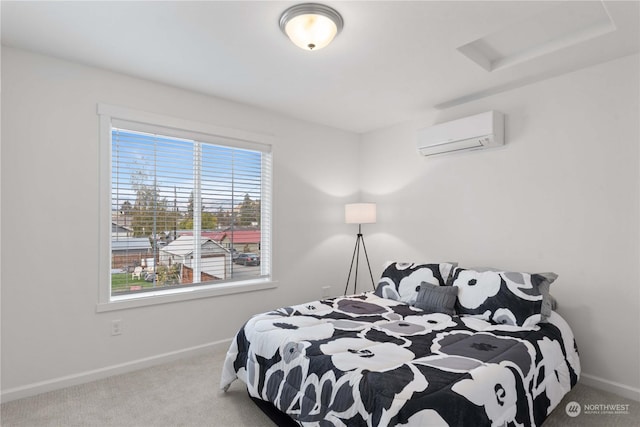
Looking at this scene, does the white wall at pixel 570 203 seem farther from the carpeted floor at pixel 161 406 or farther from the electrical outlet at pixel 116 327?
the electrical outlet at pixel 116 327

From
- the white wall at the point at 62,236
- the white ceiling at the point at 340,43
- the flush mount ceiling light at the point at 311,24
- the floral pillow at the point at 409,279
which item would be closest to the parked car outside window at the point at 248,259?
the white wall at the point at 62,236

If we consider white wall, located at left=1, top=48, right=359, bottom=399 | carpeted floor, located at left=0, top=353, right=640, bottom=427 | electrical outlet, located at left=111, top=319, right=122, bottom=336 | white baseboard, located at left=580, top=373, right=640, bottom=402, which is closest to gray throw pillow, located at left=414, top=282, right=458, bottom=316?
carpeted floor, located at left=0, top=353, right=640, bottom=427

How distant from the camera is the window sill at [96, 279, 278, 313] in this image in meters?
2.80

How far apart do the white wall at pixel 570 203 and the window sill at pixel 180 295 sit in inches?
77.8

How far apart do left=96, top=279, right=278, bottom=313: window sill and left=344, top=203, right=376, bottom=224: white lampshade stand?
1.18m

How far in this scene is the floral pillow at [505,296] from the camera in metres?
2.38

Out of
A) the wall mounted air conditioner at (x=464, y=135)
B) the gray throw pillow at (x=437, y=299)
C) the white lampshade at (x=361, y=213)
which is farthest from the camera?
the white lampshade at (x=361, y=213)

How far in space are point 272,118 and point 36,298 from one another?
2.63m

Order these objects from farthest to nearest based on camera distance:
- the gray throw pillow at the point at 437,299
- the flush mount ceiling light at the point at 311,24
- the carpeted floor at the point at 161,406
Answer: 1. the gray throw pillow at the point at 437,299
2. the carpeted floor at the point at 161,406
3. the flush mount ceiling light at the point at 311,24

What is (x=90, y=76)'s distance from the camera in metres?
2.71

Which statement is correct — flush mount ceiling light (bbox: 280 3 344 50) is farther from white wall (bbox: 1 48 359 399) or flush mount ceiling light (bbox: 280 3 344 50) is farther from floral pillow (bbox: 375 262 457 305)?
floral pillow (bbox: 375 262 457 305)

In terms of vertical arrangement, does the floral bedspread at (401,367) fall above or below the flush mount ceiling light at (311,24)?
below

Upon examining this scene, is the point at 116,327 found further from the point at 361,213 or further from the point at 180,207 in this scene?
the point at 361,213

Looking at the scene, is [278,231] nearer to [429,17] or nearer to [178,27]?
[178,27]
